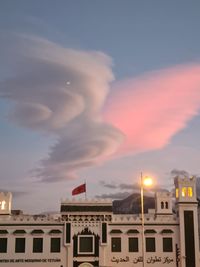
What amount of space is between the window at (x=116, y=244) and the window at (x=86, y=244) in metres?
2.95

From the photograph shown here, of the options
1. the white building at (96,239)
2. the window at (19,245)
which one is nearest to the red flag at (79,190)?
the white building at (96,239)

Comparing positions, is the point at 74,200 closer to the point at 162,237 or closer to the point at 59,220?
the point at 59,220

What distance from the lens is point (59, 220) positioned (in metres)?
62.3

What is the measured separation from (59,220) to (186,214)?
18618mm

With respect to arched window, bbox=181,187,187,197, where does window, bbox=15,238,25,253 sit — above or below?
below

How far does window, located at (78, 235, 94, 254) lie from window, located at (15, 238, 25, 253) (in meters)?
8.02

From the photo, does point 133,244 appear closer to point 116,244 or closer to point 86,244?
point 116,244

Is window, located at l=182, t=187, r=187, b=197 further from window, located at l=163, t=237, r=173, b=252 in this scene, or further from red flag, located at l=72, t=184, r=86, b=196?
red flag, located at l=72, t=184, r=86, b=196

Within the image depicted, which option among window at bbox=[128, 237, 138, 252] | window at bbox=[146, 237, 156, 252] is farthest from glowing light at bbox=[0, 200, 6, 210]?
window at bbox=[146, 237, 156, 252]

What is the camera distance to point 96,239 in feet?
200

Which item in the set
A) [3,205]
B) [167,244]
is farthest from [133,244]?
[3,205]

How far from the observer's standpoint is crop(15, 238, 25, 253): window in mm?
60469

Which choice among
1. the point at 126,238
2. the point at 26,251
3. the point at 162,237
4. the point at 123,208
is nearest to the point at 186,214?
the point at 162,237

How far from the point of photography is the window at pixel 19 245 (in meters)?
60.5
